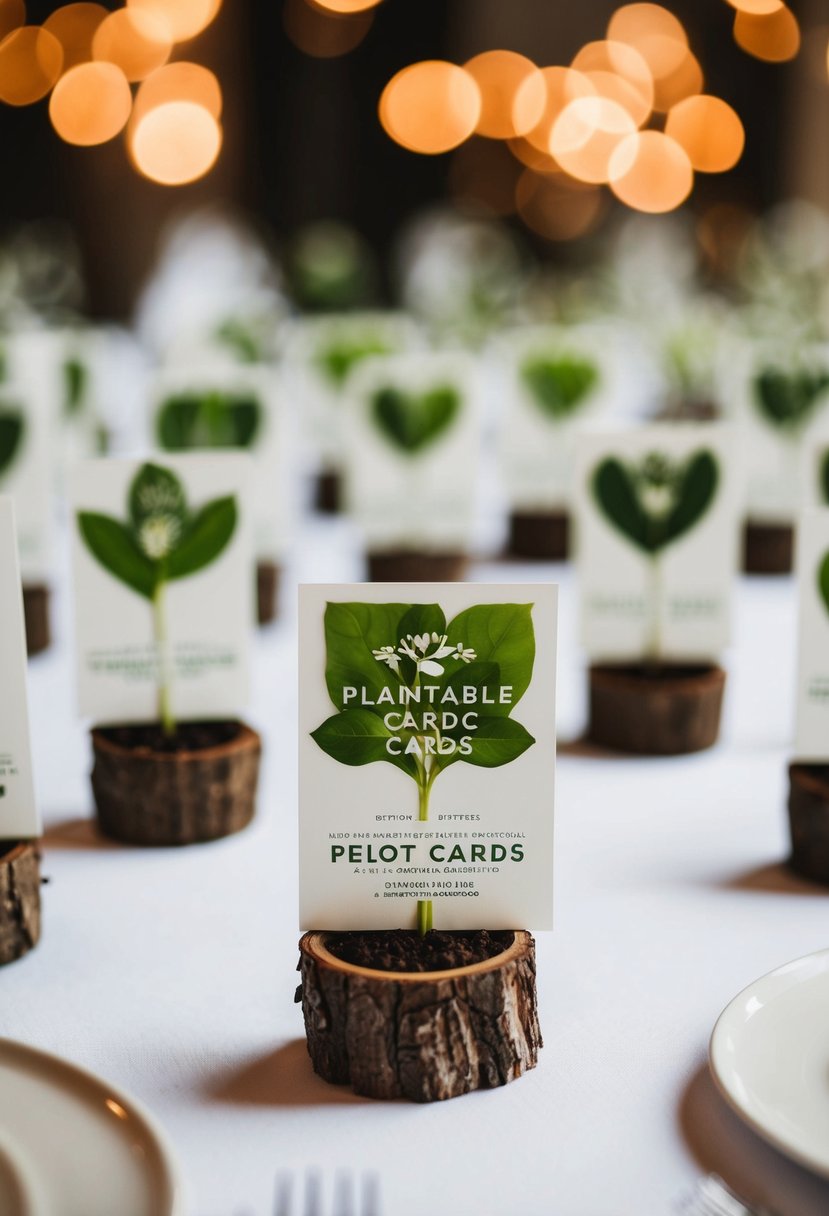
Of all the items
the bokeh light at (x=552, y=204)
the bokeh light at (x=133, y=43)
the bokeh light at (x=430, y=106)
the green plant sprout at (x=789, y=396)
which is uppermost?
the bokeh light at (x=133, y=43)

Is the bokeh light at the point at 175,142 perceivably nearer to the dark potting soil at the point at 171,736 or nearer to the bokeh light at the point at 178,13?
the bokeh light at the point at 178,13

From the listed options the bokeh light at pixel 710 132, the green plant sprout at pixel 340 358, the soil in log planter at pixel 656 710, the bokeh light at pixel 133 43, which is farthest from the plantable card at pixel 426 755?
the bokeh light at pixel 710 132

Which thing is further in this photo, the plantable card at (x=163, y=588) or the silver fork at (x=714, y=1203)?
the plantable card at (x=163, y=588)

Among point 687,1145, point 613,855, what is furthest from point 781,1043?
point 613,855

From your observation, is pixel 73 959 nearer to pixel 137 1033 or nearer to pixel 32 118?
pixel 137 1033

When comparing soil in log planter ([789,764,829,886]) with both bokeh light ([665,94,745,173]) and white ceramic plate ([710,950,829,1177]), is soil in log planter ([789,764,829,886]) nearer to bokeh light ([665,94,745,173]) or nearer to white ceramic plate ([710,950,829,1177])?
white ceramic plate ([710,950,829,1177])
